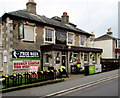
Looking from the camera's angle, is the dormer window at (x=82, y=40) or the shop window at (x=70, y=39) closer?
the shop window at (x=70, y=39)

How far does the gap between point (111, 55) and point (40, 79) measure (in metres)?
25.9

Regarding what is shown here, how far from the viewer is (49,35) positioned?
51.2ft

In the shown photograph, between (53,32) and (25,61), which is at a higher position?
(53,32)

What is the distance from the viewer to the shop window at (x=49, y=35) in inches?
604

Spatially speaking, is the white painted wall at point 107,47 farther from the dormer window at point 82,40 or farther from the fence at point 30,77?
the fence at point 30,77

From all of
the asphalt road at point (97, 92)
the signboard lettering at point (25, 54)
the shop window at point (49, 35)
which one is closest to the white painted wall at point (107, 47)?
the shop window at point (49, 35)

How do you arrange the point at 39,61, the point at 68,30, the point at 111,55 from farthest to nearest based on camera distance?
the point at 111,55 → the point at 68,30 → the point at 39,61

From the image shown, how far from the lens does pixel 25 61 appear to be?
12930 millimetres

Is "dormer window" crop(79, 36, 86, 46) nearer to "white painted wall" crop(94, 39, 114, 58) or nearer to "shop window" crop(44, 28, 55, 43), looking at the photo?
"shop window" crop(44, 28, 55, 43)

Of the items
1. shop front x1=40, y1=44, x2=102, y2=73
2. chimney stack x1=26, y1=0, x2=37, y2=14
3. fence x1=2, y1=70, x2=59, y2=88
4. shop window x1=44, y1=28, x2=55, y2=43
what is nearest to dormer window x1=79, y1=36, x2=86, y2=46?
shop front x1=40, y1=44, x2=102, y2=73

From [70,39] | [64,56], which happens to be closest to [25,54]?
[64,56]

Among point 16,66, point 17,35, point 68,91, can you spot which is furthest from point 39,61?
point 68,91

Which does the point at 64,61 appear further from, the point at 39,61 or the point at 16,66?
the point at 16,66

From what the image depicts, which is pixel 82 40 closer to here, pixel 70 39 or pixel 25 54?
pixel 70 39
